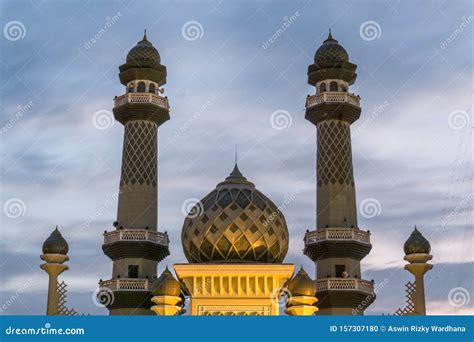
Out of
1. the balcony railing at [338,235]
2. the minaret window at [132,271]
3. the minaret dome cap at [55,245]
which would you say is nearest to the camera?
the minaret dome cap at [55,245]

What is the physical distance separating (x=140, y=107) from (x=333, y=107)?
7603 mm

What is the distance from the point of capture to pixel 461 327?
42.9 feet

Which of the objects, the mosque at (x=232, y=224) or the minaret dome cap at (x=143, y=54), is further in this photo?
the minaret dome cap at (x=143, y=54)

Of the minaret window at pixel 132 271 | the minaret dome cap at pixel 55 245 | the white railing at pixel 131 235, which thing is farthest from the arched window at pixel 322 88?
the minaret dome cap at pixel 55 245

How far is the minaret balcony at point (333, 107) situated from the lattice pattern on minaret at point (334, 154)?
264 millimetres

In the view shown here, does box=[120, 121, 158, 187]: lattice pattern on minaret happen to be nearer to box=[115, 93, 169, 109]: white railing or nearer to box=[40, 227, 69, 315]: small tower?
box=[115, 93, 169, 109]: white railing

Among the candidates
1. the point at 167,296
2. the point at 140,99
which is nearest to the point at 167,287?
the point at 167,296

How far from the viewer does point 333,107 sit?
105 feet

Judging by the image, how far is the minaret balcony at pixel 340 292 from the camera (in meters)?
29.4

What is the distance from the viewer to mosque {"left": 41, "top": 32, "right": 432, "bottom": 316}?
→ 20.3 metres

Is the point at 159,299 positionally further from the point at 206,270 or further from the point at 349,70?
the point at 349,70

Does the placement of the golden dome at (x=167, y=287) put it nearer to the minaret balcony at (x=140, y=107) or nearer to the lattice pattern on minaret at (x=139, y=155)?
the lattice pattern on minaret at (x=139, y=155)

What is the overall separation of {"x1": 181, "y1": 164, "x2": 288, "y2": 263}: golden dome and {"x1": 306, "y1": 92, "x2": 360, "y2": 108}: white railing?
11.4 meters

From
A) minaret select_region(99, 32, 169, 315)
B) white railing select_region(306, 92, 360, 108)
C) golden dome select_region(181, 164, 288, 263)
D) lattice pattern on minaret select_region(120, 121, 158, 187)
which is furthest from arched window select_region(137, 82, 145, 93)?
golden dome select_region(181, 164, 288, 263)
